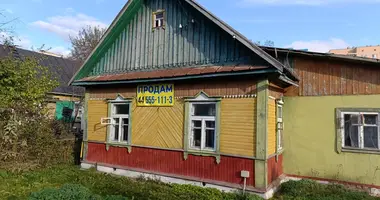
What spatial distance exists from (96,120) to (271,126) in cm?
662

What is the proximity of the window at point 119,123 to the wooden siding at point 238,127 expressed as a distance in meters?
3.81

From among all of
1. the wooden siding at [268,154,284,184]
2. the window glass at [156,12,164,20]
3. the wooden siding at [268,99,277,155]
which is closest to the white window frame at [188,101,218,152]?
the wooden siding at [268,99,277,155]

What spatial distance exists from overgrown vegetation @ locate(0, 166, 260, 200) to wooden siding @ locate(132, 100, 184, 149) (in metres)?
1.26

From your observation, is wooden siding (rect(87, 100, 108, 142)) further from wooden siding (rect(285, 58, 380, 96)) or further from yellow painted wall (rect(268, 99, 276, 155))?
wooden siding (rect(285, 58, 380, 96))

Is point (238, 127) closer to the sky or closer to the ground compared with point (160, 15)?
closer to the ground

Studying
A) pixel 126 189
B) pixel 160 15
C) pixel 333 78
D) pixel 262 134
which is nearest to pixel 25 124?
pixel 126 189

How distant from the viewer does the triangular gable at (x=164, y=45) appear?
26.5ft

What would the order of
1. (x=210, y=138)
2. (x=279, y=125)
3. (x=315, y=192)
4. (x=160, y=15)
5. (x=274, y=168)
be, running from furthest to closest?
Result: (x=160, y=15)
(x=279, y=125)
(x=210, y=138)
(x=274, y=168)
(x=315, y=192)

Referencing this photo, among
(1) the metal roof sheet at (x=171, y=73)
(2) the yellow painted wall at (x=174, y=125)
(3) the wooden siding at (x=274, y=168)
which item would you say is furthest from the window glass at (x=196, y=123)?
(3) the wooden siding at (x=274, y=168)

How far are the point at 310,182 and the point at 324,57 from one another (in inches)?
147

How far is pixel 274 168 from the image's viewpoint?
319 inches

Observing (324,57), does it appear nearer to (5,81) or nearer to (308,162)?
(308,162)

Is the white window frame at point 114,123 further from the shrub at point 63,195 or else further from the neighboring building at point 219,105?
the shrub at point 63,195

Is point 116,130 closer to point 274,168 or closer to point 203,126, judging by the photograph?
point 203,126
